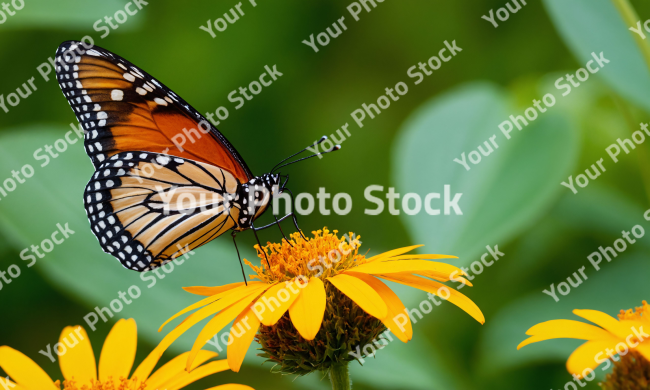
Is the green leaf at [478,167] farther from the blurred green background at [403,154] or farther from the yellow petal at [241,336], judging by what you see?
the yellow petal at [241,336]

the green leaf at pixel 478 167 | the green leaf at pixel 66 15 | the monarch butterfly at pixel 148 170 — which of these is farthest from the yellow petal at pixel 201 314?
the green leaf at pixel 66 15

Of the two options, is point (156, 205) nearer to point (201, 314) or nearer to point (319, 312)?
point (201, 314)

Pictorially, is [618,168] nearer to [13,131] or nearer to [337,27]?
[337,27]

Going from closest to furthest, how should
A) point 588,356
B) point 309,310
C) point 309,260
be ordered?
point 588,356 < point 309,310 < point 309,260

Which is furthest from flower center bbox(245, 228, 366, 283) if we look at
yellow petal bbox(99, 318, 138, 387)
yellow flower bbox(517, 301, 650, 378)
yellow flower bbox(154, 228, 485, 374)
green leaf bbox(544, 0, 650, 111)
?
green leaf bbox(544, 0, 650, 111)

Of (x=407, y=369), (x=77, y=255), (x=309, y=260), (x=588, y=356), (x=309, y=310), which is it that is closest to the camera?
(x=588, y=356)

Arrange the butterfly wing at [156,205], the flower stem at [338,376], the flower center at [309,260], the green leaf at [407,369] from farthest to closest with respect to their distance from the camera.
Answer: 1. the butterfly wing at [156,205]
2. the green leaf at [407,369]
3. the flower center at [309,260]
4. the flower stem at [338,376]

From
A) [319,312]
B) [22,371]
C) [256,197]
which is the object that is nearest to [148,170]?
[256,197]
